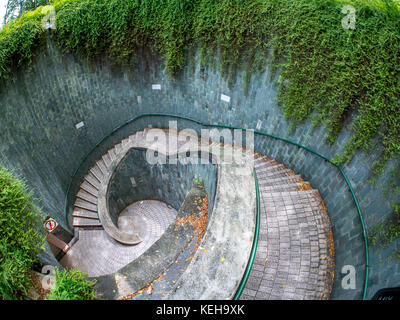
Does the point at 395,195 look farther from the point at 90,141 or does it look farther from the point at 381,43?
the point at 90,141

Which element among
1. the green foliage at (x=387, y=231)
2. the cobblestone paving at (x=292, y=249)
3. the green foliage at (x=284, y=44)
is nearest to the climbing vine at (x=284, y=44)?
the green foliage at (x=284, y=44)

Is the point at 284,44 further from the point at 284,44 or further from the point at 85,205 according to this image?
the point at 85,205

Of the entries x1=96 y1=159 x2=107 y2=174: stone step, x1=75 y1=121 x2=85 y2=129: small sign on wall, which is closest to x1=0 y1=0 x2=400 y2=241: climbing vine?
x1=75 y1=121 x2=85 y2=129: small sign on wall

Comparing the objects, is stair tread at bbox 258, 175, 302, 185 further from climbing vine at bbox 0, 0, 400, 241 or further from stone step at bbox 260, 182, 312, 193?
climbing vine at bbox 0, 0, 400, 241

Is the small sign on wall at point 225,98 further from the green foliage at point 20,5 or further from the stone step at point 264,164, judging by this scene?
the green foliage at point 20,5

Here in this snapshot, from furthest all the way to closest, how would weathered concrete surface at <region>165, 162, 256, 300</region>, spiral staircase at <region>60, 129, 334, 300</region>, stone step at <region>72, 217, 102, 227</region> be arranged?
stone step at <region>72, 217, 102, 227</region> → spiral staircase at <region>60, 129, 334, 300</region> → weathered concrete surface at <region>165, 162, 256, 300</region>
